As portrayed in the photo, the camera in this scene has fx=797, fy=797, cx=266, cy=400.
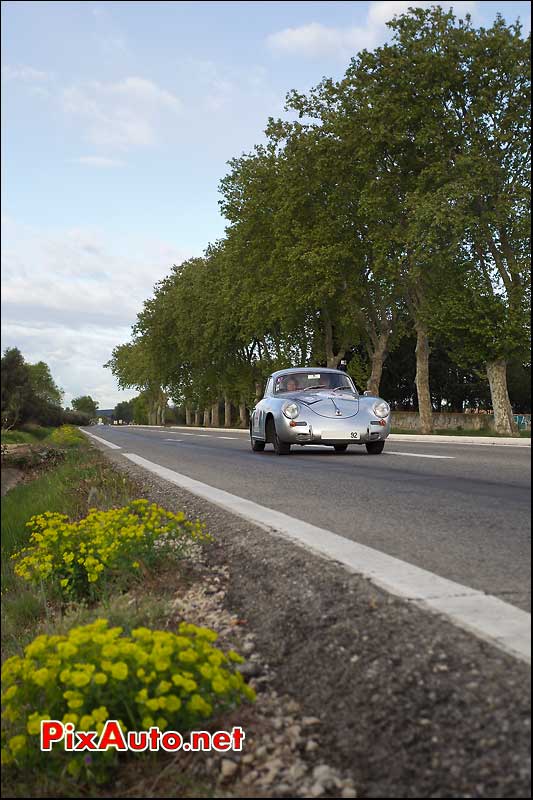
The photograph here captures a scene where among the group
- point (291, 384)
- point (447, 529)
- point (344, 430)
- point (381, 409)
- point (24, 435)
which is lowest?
point (447, 529)

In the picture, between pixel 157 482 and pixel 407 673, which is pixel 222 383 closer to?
pixel 157 482

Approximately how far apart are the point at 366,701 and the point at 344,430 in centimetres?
897

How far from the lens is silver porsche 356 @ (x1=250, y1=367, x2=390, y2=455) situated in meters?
11.4

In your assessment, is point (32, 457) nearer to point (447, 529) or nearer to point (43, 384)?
point (43, 384)

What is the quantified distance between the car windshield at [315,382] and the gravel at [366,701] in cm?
874

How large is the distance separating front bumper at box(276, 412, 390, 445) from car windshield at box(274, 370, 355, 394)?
3.56ft

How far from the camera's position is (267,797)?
2.49m

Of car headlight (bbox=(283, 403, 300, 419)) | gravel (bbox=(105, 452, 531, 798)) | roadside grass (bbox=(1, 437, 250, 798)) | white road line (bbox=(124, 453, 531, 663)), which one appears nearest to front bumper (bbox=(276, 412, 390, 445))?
car headlight (bbox=(283, 403, 300, 419))

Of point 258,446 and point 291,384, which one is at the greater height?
point 291,384

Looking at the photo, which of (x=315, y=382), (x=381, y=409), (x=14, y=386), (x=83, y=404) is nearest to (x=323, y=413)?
(x=381, y=409)

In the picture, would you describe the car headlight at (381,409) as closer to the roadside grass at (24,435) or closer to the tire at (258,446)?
the tire at (258,446)

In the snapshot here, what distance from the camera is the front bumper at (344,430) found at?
448 inches

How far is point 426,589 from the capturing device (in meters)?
3.17

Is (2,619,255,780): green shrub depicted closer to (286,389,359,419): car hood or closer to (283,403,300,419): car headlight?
(286,389,359,419): car hood
